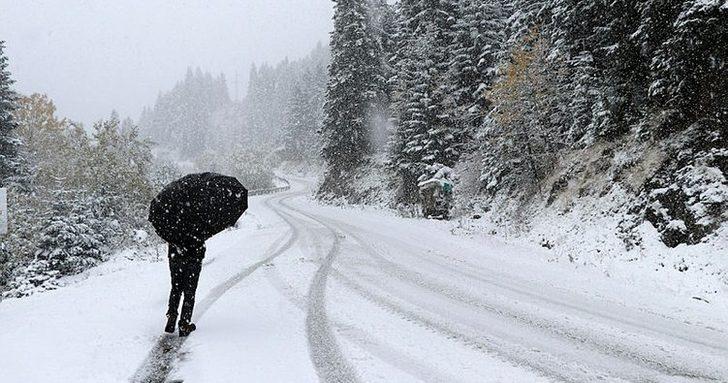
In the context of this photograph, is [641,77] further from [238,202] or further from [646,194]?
[238,202]

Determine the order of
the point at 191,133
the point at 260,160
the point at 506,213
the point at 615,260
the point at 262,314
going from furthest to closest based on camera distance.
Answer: the point at 191,133, the point at 260,160, the point at 506,213, the point at 615,260, the point at 262,314

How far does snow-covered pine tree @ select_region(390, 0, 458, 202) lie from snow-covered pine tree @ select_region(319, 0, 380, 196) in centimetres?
802

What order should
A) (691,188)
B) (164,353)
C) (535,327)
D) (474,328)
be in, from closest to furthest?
(164,353) < (474,328) < (535,327) < (691,188)

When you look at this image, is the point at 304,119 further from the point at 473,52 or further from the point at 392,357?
the point at 392,357

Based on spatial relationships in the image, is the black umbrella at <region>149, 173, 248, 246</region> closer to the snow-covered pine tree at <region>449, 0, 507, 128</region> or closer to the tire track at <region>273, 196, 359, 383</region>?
the tire track at <region>273, 196, 359, 383</region>

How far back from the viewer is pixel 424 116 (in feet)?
80.6

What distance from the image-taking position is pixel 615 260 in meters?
10.6

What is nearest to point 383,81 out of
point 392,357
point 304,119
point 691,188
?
point 691,188

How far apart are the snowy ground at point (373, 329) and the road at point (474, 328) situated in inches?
0.9

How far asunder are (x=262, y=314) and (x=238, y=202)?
1500 millimetres

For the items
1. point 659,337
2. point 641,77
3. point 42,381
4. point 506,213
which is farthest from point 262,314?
point 506,213

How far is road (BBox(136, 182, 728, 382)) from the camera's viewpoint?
4074 mm

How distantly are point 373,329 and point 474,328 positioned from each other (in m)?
1.15

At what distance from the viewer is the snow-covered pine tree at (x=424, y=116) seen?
2433 centimetres
